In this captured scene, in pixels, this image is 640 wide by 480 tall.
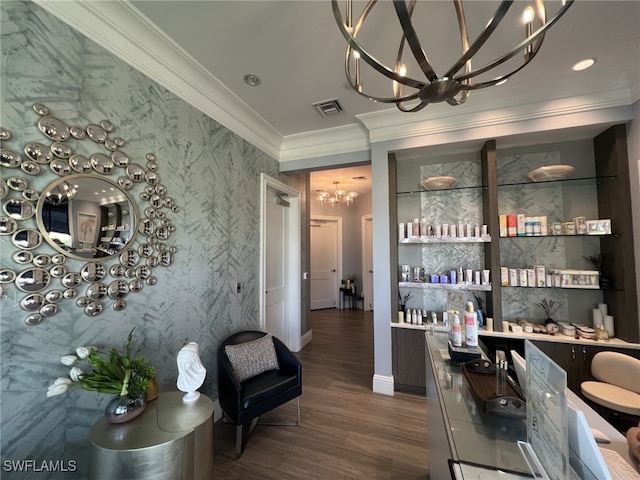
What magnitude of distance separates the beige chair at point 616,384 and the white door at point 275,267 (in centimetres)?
302

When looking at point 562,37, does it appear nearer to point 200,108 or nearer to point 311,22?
point 311,22

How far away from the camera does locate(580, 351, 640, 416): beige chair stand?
165 cm

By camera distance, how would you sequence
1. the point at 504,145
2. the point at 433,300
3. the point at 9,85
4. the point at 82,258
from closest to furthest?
the point at 9,85
the point at 82,258
the point at 504,145
the point at 433,300

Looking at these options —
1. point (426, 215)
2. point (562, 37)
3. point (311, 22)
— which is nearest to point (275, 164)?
point (311, 22)

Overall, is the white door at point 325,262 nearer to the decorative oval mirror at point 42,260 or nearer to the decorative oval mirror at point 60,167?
the decorative oval mirror at point 60,167

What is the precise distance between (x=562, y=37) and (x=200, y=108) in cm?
280

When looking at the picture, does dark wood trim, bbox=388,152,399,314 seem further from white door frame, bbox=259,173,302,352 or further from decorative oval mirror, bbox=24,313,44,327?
decorative oval mirror, bbox=24,313,44,327

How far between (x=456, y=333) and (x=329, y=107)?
2.33 meters

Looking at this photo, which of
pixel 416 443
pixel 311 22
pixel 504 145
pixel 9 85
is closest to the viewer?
pixel 9 85

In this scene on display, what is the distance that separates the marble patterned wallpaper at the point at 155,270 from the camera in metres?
1.14

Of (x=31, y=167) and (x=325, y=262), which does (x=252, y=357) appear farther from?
(x=325, y=262)

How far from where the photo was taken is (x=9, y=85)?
1.14 meters

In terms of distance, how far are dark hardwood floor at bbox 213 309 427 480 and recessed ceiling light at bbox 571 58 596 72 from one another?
3.22 m

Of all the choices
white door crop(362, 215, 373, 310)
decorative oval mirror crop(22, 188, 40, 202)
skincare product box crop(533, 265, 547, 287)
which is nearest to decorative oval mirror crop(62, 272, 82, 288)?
decorative oval mirror crop(22, 188, 40, 202)
